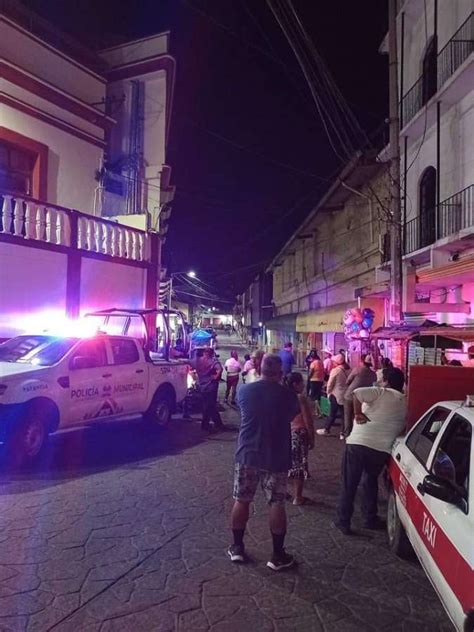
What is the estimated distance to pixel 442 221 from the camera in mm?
14391

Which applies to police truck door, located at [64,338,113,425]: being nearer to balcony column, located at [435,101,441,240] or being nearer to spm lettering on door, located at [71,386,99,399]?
spm lettering on door, located at [71,386,99,399]

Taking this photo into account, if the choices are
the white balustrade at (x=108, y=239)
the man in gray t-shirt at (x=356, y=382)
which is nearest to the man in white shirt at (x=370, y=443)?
the man in gray t-shirt at (x=356, y=382)

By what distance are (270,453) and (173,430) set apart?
697 cm

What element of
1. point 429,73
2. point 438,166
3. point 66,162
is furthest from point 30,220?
point 429,73

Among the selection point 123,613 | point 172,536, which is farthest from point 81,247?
point 123,613

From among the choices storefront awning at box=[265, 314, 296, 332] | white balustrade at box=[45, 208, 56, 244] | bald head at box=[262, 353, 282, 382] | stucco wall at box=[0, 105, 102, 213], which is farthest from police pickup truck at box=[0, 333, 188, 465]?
storefront awning at box=[265, 314, 296, 332]

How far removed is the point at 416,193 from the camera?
54.4ft

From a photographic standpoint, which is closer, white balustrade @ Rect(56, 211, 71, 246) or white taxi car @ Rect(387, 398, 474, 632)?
white taxi car @ Rect(387, 398, 474, 632)

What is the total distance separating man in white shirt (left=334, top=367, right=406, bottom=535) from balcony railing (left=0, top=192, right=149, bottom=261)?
8.60 meters

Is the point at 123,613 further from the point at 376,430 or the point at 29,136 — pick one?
the point at 29,136

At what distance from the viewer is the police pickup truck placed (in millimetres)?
7723

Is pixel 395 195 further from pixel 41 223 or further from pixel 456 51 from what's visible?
pixel 41 223

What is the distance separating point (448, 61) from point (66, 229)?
10.6 m

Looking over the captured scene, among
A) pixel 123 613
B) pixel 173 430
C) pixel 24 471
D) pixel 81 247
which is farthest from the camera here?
pixel 81 247
